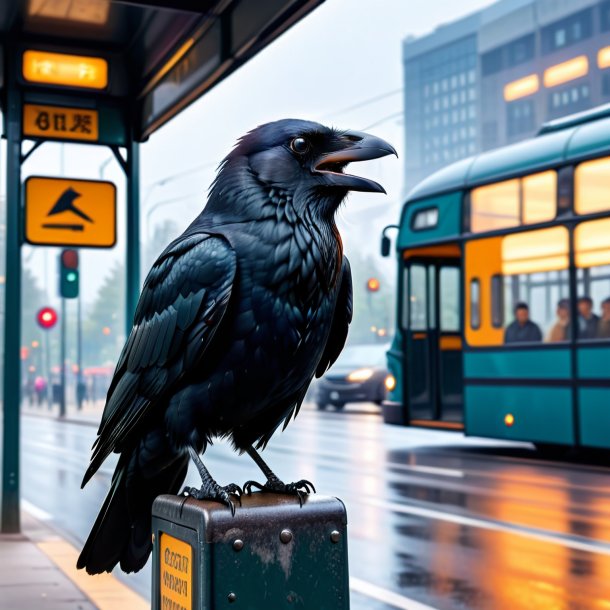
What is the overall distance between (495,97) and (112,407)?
11601 centimetres

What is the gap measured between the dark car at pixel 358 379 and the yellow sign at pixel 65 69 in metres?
20.8

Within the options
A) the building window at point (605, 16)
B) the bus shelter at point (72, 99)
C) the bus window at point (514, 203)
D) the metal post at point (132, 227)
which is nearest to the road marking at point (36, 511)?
the bus shelter at point (72, 99)

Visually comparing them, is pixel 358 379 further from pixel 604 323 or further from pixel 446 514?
pixel 446 514

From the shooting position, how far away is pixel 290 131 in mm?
2400

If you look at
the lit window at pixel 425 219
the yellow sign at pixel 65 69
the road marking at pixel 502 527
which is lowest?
the road marking at pixel 502 527

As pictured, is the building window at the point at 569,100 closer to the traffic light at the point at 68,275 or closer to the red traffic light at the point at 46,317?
the red traffic light at the point at 46,317

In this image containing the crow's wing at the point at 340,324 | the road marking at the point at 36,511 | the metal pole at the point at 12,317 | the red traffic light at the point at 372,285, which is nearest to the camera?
the crow's wing at the point at 340,324

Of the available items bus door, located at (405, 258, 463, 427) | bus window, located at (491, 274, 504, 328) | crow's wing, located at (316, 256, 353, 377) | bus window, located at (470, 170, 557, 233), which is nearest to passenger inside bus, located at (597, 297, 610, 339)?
bus window, located at (470, 170, 557, 233)

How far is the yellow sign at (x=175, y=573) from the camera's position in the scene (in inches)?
92.0

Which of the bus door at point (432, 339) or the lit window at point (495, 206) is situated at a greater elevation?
the lit window at point (495, 206)

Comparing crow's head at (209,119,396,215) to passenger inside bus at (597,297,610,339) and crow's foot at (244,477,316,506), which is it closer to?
crow's foot at (244,477,316,506)

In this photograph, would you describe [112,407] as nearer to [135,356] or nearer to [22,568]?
[135,356]

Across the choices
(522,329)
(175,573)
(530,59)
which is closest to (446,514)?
(522,329)

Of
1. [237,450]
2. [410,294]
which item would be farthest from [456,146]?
[237,450]
